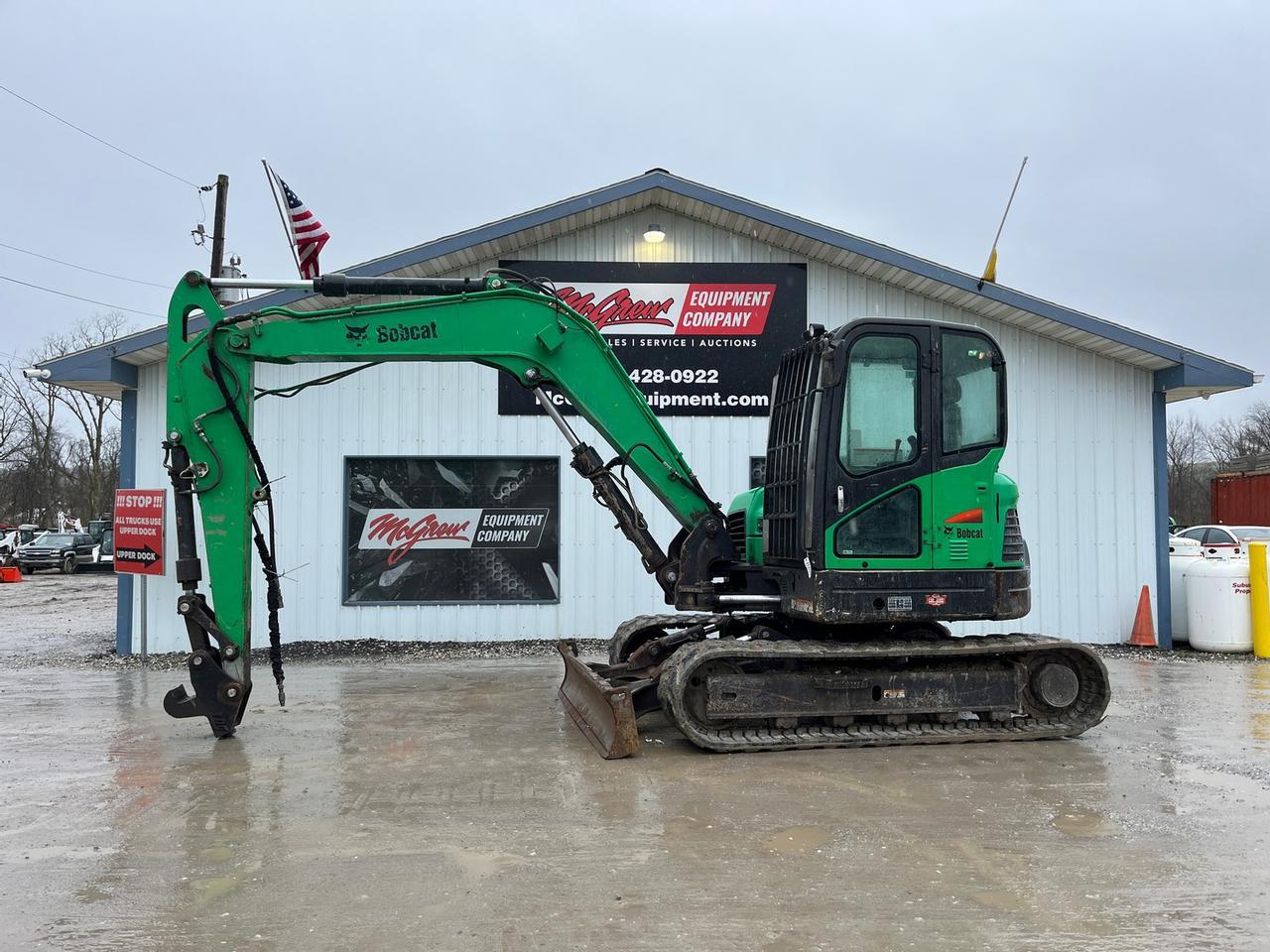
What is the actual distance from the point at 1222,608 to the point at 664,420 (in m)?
7.52

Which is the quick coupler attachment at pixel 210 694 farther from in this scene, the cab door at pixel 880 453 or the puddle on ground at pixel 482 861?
the cab door at pixel 880 453

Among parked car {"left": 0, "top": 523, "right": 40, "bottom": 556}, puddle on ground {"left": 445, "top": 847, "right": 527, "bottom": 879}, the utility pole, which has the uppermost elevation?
the utility pole

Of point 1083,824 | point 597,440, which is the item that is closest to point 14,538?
point 597,440

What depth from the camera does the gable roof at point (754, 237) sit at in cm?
1191

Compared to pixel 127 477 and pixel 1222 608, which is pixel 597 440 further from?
pixel 1222 608

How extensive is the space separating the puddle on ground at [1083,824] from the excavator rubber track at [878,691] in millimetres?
1683

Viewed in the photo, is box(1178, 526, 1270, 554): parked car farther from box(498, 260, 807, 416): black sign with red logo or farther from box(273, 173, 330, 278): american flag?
box(273, 173, 330, 278): american flag

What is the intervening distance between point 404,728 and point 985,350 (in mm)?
5470

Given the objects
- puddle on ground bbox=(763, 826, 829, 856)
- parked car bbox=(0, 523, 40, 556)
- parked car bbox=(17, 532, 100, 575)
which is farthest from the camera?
parked car bbox=(0, 523, 40, 556)

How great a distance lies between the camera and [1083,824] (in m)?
5.37

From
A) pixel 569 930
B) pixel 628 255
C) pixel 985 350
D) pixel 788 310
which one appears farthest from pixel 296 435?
pixel 569 930

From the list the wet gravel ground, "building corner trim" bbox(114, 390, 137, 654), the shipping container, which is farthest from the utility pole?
the shipping container

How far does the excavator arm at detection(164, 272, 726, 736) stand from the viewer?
278 inches

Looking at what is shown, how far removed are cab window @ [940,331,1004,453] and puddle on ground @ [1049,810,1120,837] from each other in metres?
2.71
